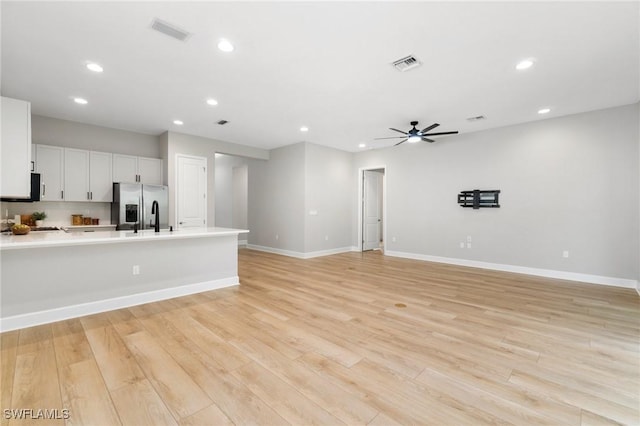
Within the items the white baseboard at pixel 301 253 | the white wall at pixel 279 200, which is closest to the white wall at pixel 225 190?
the white wall at pixel 279 200

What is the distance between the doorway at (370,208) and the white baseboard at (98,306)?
473cm

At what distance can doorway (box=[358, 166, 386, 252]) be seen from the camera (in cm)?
800

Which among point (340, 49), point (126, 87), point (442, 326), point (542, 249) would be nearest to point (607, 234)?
point (542, 249)

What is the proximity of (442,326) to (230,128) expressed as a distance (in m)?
5.21

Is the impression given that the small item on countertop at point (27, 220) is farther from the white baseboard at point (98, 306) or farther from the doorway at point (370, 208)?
the doorway at point (370, 208)

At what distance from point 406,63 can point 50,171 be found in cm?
606

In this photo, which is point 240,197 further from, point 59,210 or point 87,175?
point 59,210

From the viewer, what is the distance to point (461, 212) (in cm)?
607

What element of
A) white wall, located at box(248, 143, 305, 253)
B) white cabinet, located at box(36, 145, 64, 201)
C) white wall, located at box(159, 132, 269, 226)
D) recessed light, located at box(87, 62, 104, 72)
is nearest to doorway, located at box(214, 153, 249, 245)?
white wall, located at box(248, 143, 305, 253)

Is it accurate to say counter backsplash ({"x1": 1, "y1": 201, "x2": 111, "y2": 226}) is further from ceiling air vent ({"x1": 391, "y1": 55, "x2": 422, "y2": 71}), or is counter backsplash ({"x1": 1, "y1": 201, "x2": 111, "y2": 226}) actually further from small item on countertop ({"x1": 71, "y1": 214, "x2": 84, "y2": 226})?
ceiling air vent ({"x1": 391, "y1": 55, "x2": 422, "y2": 71})

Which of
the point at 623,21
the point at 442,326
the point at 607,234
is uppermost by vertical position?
the point at 623,21

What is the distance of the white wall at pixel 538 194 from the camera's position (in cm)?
442

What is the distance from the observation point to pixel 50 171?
480cm

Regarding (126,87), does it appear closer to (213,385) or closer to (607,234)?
(213,385)
